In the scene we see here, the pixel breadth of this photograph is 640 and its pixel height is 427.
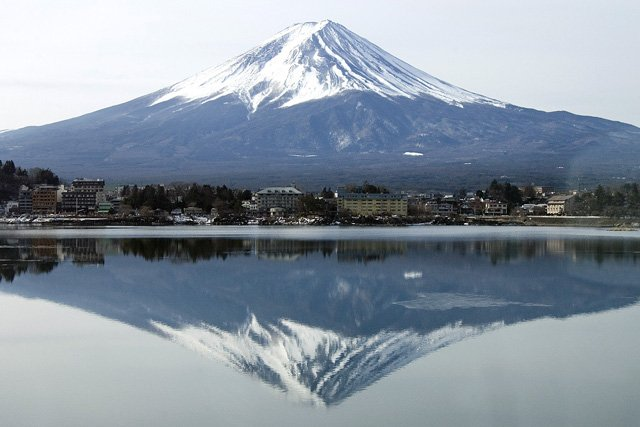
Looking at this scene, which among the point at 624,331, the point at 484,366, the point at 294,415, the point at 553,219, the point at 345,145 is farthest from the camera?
the point at 345,145

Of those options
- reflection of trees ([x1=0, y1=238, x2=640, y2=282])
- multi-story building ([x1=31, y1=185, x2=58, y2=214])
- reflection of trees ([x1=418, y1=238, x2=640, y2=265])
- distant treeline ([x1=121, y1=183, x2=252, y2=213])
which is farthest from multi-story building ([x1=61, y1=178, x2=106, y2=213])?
reflection of trees ([x1=418, y1=238, x2=640, y2=265])

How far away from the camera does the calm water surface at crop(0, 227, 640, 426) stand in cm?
467

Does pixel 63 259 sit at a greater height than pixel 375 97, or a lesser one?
lesser

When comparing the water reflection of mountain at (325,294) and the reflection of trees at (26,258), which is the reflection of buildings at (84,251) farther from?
the reflection of trees at (26,258)

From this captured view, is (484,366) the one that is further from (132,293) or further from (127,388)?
(132,293)

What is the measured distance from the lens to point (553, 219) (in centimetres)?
3181

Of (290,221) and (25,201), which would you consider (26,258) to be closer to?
(290,221)

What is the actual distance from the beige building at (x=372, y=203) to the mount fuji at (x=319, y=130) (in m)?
17.6

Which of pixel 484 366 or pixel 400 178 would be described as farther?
pixel 400 178

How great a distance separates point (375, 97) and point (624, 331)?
2578 inches

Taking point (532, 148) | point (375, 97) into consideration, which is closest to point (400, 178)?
point (532, 148)

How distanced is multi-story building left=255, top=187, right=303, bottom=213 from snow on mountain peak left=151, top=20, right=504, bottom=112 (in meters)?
36.0

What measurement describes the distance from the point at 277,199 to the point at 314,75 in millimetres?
39898

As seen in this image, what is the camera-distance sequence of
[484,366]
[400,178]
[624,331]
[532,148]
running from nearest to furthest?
[484,366], [624,331], [400,178], [532,148]
